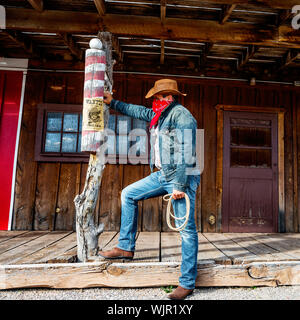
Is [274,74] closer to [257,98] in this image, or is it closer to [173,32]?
[257,98]

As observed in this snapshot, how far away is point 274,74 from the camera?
5191 millimetres

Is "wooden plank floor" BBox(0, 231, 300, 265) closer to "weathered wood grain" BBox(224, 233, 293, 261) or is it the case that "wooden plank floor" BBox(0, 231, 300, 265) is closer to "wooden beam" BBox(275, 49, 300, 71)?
"weathered wood grain" BBox(224, 233, 293, 261)

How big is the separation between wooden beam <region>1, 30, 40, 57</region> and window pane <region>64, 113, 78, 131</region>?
114cm

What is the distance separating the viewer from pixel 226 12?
3.35m

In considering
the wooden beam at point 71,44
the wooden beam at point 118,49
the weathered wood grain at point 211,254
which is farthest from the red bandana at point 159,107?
the wooden beam at point 71,44

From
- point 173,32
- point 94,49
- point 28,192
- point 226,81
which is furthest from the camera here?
point 226,81

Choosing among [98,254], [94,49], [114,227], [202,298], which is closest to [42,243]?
[98,254]

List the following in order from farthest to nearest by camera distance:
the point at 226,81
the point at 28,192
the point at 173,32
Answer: the point at 226,81 < the point at 28,192 < the point at 173,32

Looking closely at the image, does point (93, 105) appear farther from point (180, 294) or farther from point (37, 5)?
point (180, 294)

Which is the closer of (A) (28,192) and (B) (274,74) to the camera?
(A) (28,192)

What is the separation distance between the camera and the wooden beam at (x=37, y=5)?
3.30 meters

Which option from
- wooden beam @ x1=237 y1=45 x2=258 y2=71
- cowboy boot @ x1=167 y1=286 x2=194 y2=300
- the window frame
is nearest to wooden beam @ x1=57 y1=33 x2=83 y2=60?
the window frame

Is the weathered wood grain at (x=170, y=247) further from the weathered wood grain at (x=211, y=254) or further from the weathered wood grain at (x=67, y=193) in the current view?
the weathered wood grain at (x=67, y=193)

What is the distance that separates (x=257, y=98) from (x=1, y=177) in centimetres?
474
